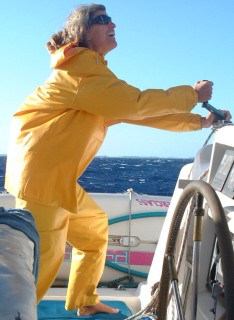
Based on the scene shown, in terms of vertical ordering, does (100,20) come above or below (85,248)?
above

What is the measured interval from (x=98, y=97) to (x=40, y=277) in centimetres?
106

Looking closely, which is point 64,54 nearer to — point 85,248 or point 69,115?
point 69,115

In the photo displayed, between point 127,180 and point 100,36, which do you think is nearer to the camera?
point 100,36

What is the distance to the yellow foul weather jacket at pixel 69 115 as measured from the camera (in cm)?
273

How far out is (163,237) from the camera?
3.19 metres

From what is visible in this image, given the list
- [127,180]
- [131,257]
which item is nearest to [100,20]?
[131,257]

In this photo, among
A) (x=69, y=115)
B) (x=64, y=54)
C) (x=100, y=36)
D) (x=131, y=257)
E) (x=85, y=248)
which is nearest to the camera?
(x=64, y=54)

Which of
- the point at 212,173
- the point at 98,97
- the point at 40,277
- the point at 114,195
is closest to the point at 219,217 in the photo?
the point at 212,173

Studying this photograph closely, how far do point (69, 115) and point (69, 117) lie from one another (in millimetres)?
11

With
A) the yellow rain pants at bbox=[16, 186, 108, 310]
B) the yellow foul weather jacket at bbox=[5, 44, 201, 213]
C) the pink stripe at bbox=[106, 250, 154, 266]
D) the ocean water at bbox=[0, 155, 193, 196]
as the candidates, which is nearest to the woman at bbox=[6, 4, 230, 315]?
the yellow foul weather jacket at bbox=[5, 44, 201, 213]

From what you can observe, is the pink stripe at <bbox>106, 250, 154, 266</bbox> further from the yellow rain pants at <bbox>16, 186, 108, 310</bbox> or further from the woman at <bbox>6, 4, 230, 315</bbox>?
the woman at <bbox>6, 4, 230, 315</bbox>

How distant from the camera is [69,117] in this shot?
287cm

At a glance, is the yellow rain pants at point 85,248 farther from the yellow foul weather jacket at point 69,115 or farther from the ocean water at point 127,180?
the ocean water at point 127,180

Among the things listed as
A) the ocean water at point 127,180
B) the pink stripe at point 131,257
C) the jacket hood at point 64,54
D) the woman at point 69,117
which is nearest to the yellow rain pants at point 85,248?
the woman at point 69,117
